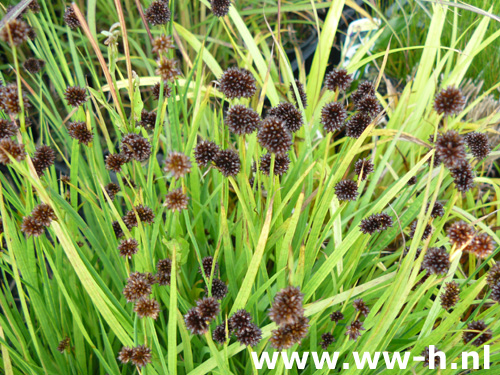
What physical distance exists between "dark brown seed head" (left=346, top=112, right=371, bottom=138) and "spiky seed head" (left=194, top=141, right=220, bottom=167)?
293 mm

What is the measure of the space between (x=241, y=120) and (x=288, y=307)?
31 cm

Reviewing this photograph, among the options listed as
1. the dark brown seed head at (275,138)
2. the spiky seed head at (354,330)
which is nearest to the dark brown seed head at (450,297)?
the spiky seed head at (354,330)

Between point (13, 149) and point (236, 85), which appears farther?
point (236, 85)

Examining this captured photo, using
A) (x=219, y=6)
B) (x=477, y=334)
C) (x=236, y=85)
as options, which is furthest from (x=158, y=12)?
(x=477, y=334)

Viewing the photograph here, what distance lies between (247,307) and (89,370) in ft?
1.42

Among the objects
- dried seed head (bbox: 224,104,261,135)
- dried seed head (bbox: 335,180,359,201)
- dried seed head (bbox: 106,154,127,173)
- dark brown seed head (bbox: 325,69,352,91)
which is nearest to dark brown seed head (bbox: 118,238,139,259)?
dried seed head (bbox: 106,154,127,173)

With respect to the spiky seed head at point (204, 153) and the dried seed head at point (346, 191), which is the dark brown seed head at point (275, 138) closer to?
the spiky seed head at point (204, 153)

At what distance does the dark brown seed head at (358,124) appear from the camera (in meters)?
0.83

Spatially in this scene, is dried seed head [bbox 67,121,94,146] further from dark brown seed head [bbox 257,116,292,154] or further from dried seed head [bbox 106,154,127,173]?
dark brown seed head [bbox 257,116,292,154]

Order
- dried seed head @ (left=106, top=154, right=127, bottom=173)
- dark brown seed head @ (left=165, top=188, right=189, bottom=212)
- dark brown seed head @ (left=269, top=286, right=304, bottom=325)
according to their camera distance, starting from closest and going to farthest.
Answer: dark brown seed head @ (left=269, top=286, right=304, bottom=325)
dark brown seed head @ (left=165, top=188, right=189, bottom=212)
dried seed head @ (left=106, top=154, right=127, bottom=173)

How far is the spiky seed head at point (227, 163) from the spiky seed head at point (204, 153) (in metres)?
0.01

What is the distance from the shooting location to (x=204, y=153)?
28.0 inches

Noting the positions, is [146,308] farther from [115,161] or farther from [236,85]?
[236,85]

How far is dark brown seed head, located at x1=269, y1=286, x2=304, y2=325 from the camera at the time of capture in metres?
0.53
